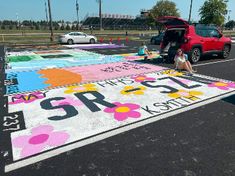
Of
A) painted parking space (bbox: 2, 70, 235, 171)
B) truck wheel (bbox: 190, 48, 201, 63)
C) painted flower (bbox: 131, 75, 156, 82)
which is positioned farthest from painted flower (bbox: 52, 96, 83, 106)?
truck wheel (bbox: 190, 48, 201, 63)

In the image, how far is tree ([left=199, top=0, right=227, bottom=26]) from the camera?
35.9 metres

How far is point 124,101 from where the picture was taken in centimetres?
574

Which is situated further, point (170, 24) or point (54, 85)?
point (170, 24)

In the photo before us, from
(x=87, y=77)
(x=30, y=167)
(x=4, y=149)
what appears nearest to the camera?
(x=30, y=167)

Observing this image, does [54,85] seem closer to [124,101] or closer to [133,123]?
[124,101]

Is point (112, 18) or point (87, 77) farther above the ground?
point (112, 18)

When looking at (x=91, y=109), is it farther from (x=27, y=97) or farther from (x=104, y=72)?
(x=104, y=72)

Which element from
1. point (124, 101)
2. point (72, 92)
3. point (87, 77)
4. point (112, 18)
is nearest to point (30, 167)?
point (124, 101)

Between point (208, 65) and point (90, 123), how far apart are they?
27.5 feet

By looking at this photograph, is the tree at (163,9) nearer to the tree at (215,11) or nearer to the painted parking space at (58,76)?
the tree at (215,11)

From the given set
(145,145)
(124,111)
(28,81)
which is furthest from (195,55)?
(145,145)

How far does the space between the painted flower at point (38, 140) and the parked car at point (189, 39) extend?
26.9ft

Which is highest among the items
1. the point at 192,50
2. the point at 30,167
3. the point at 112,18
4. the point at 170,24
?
the point at 112,18

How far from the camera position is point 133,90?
6.70m
